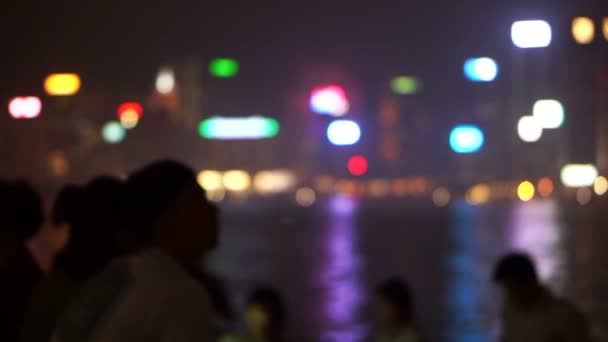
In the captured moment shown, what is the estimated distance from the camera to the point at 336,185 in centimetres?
15525

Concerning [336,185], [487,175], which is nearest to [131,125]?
[336,185]

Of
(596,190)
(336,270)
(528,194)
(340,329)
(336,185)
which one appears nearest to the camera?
(340,329)

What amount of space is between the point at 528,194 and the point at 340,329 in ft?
414

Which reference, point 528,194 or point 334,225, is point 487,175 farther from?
point 334,225

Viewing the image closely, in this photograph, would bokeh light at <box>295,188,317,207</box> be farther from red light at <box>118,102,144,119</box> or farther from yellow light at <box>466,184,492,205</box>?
red light at <box>118,102,144,119</box>

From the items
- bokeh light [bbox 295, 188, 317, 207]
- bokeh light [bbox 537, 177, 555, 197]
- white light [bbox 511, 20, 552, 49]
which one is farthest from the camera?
bokeh light [bbox 295, 188, 317, 207]

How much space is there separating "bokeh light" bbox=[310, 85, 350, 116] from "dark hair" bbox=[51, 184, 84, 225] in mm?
137585

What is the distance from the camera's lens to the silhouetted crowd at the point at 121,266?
2018 mm

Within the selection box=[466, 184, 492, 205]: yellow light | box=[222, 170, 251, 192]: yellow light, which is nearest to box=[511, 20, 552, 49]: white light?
box=[222, 170, 251, 192]: yellow light

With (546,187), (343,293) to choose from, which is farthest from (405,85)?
(343,293)

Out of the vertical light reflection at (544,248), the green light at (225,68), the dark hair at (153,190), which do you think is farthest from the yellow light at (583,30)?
the dark hair at (153,190)

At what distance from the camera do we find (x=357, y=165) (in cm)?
14875

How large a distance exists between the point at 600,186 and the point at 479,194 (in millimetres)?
25087

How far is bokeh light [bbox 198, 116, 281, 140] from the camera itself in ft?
479
